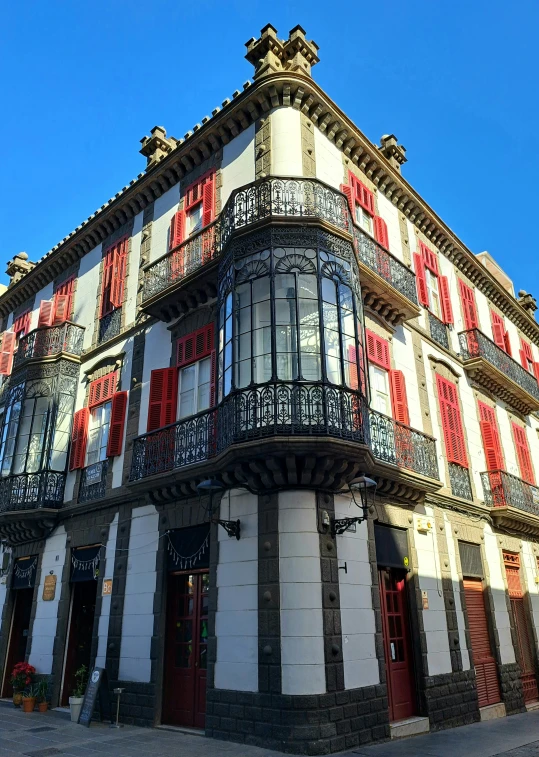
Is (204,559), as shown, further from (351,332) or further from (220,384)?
(351,332)

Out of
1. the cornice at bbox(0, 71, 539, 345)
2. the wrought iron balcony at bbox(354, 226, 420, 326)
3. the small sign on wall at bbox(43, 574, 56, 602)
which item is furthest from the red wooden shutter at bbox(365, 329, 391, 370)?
the small sign on wall at bbox(43, 574, 56, 602)

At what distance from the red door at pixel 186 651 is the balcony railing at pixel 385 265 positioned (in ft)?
24.7

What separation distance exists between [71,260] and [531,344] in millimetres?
17978

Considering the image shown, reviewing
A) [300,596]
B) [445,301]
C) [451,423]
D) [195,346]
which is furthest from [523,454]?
[300,596]

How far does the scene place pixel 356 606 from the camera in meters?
9.83

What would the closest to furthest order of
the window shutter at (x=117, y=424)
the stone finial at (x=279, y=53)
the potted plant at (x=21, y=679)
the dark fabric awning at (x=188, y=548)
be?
the dark fabric awning at (x=188, y=548) < the stone finial at (x=279, y=53) < the potted plant at (x=21, y=679) < the window shutter at (x=117, y=424)

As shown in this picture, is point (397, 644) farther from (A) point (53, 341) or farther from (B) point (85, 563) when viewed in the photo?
(A) point (53, 341)

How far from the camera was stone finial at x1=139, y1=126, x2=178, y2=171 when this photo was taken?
16469 mm

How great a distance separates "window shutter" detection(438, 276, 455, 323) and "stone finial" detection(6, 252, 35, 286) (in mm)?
14849

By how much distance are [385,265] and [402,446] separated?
4.35 metres

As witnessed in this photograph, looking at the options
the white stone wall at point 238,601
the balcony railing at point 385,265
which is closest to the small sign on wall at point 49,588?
the white stone wall at point 238,601

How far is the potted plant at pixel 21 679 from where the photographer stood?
13516 millimetres

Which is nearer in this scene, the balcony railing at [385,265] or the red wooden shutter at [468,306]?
the balcony railing at [385,265]

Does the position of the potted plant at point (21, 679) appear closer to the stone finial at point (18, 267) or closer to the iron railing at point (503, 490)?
the iron railing at point (503, 490)
